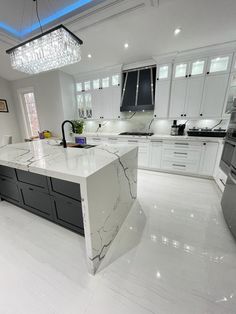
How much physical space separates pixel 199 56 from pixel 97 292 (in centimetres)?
400

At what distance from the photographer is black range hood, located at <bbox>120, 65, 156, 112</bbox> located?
3202 millimetres

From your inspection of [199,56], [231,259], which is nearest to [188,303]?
[231,259]

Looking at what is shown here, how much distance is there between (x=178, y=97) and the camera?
119 inches

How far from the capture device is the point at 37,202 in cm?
162

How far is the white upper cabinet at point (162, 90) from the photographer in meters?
3.00

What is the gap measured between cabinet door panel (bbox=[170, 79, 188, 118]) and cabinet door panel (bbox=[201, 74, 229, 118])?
15.8 inches

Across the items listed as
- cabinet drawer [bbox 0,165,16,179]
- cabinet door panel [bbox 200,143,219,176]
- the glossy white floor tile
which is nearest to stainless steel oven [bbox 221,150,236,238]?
the glossy white floor tile

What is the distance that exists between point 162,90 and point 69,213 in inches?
125

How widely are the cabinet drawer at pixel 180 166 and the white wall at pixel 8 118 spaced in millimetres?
5397

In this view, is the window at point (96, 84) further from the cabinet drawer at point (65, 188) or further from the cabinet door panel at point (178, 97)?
the cabinet drawer at point (65, 188)

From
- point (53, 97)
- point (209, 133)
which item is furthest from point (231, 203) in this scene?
point (53, 97)

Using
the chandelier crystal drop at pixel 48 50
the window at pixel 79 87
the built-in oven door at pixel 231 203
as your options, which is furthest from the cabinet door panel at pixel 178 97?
the window at pixel 79 87

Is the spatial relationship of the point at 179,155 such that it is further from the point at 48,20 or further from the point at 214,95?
the point at 48,20

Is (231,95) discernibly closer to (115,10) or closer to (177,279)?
(115,10)
